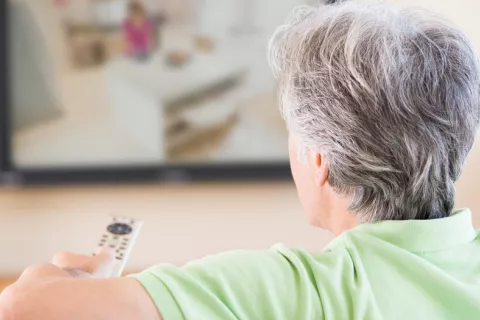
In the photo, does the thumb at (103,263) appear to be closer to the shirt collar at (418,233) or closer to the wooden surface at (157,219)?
the shirt collar at (418,233)

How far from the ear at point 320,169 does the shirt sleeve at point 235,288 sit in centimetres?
15

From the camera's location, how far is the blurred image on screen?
1558 millimetres

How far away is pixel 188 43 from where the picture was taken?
5.22ft

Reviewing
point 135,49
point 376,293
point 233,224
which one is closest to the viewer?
point 376,293

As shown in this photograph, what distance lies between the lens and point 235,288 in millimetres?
727

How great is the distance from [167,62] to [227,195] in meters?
0.34

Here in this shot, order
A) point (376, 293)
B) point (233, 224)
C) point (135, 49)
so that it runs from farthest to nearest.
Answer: point (233, 224) < point (135, 49) < point (376, 293)

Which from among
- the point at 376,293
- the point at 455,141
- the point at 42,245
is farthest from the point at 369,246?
the point at 42,245

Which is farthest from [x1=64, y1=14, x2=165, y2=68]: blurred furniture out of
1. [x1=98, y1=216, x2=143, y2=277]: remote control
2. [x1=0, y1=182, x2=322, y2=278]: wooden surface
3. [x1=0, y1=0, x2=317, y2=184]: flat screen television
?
[x1=98, y1=216, x2=143, y2=277]: remote control

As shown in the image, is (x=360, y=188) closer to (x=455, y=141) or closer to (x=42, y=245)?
(x=455, y=141)

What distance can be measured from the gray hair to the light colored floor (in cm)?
74

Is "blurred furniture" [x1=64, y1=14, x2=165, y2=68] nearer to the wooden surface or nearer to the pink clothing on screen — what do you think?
the pink clothing on screen

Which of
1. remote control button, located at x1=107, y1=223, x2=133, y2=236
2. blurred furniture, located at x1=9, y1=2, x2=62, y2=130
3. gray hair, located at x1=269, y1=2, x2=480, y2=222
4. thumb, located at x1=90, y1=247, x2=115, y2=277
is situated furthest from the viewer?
blurred furniture, located at x1=9, y1=2, x2=62, y2=130

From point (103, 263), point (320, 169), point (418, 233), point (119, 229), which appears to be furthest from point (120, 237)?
point (418, 233)
